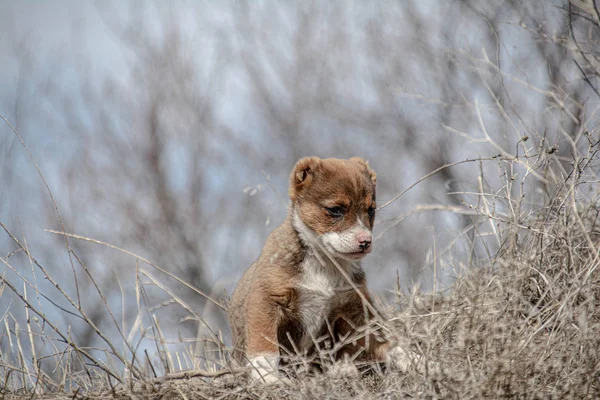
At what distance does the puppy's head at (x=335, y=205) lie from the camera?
4262mm

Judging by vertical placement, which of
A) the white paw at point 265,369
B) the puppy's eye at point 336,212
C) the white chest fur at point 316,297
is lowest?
the white paw at point 265,369

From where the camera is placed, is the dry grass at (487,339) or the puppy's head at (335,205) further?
the puppy's head at (335,205)

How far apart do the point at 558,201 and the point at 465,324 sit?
1585 millimetres

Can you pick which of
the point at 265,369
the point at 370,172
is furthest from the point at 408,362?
the point at 370,172

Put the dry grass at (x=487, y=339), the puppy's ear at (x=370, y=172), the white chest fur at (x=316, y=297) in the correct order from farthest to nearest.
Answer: the puppy's ear at (x=370, y=172)
the white chest fur at (x=316, y=297)
the dry grass at (x=487, y=339)

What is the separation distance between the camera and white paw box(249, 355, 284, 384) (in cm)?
357

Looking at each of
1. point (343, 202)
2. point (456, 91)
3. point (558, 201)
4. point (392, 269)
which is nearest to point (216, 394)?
point (343, 202)

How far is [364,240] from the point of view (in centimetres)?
419

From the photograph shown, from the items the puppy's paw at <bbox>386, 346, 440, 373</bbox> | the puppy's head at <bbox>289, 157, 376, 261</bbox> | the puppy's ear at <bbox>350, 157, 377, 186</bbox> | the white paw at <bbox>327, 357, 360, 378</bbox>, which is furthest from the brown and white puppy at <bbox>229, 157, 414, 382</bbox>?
the white paw at <bbox>327, 357, 360, 378</bbox>

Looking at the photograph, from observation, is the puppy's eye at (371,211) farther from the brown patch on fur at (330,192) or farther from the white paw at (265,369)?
the white paw at (265,369)

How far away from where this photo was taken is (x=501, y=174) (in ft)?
14.1

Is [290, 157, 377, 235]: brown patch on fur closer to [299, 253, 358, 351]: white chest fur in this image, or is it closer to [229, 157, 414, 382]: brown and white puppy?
[229, 157, 414, 382]: brown and white puppy

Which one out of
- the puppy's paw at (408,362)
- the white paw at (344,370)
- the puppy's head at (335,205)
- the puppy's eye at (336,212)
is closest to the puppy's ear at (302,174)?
the puppy's head at (335,205)

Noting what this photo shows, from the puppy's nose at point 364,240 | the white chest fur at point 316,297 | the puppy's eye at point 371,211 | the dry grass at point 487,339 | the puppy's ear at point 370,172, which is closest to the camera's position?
the dry grass at point 487,339
